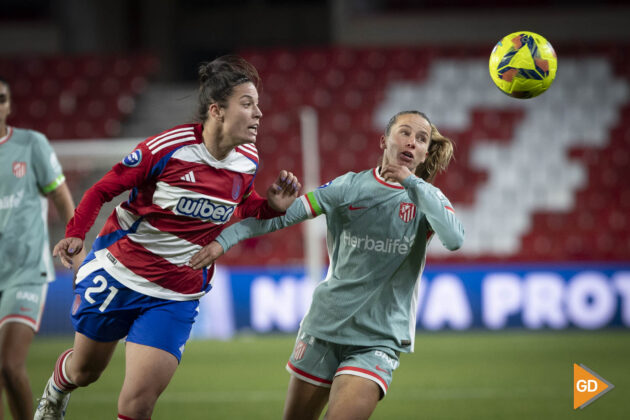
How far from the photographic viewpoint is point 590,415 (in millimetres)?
6285

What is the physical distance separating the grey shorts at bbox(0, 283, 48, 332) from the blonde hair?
237cm

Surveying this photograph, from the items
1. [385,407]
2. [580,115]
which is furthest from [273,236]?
[385,407]

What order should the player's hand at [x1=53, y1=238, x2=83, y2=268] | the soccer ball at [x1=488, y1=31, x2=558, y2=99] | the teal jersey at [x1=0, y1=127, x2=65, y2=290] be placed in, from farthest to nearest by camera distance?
1. the teal jersey at [x1=0, y1=127, x2=65, y2=290]
2. the soccer ball at [x1=488, y1=31, x2=558, y2=99]
3. the player's hand at [x1=53, y1=238, x2=83, y2=268]

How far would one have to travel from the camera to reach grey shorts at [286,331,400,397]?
3.83 meters

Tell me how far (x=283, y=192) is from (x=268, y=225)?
19cm

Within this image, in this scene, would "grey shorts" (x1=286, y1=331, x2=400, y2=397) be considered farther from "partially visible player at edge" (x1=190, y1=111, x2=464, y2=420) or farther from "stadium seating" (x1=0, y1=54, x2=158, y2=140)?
"stadium seating" (x1=0, y1=54, x2=158, y2=140)

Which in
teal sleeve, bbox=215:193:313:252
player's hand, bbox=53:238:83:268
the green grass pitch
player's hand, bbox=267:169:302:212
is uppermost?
player's hand, bbox=267:169:302:212

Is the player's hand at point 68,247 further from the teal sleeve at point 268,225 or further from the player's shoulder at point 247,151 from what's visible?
the player's shoulder at point 247,151

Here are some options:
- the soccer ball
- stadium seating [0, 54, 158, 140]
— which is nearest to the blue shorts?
the soccer ball

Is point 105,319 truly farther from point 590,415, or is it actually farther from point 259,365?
point 259,365


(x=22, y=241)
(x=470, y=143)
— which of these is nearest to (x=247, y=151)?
(x=22, y=241)

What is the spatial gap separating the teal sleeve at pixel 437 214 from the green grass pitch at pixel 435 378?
312 centimetres

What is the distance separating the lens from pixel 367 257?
396cm

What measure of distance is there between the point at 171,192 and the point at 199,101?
1.72 feet
